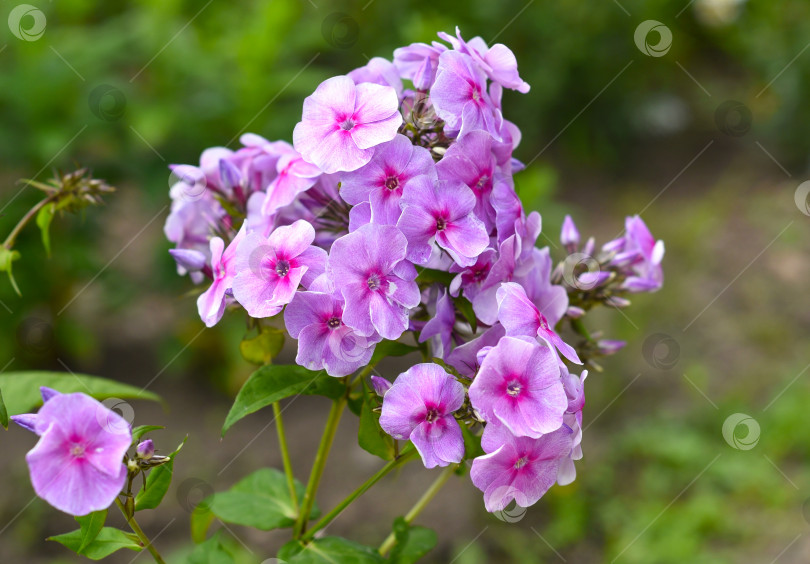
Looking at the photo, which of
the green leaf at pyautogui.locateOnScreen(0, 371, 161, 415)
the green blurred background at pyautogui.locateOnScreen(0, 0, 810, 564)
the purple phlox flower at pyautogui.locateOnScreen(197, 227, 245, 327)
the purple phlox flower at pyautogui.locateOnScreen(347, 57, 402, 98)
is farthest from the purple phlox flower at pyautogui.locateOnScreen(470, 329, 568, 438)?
the green blurred background at pyautogui.locateOnScreen(0, 0, 810, 564)

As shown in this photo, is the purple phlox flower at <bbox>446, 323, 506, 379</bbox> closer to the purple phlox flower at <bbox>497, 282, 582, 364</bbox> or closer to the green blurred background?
the purple phlox flower at <bbox>497, 282, 582, 364</bbox>

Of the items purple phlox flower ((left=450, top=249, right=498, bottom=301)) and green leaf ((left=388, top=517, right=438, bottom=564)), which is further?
green leaf ((left=388, top=517, right=438, bottom=564))

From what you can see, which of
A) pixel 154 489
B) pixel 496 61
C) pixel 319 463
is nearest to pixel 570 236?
pixel 496 61

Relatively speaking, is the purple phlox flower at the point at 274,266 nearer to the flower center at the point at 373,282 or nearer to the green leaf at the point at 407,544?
the flower center at the point at 373,282

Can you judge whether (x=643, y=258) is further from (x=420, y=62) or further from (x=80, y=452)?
(x=80, y=452)

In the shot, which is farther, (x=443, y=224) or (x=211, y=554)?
(x=211, y=554)
